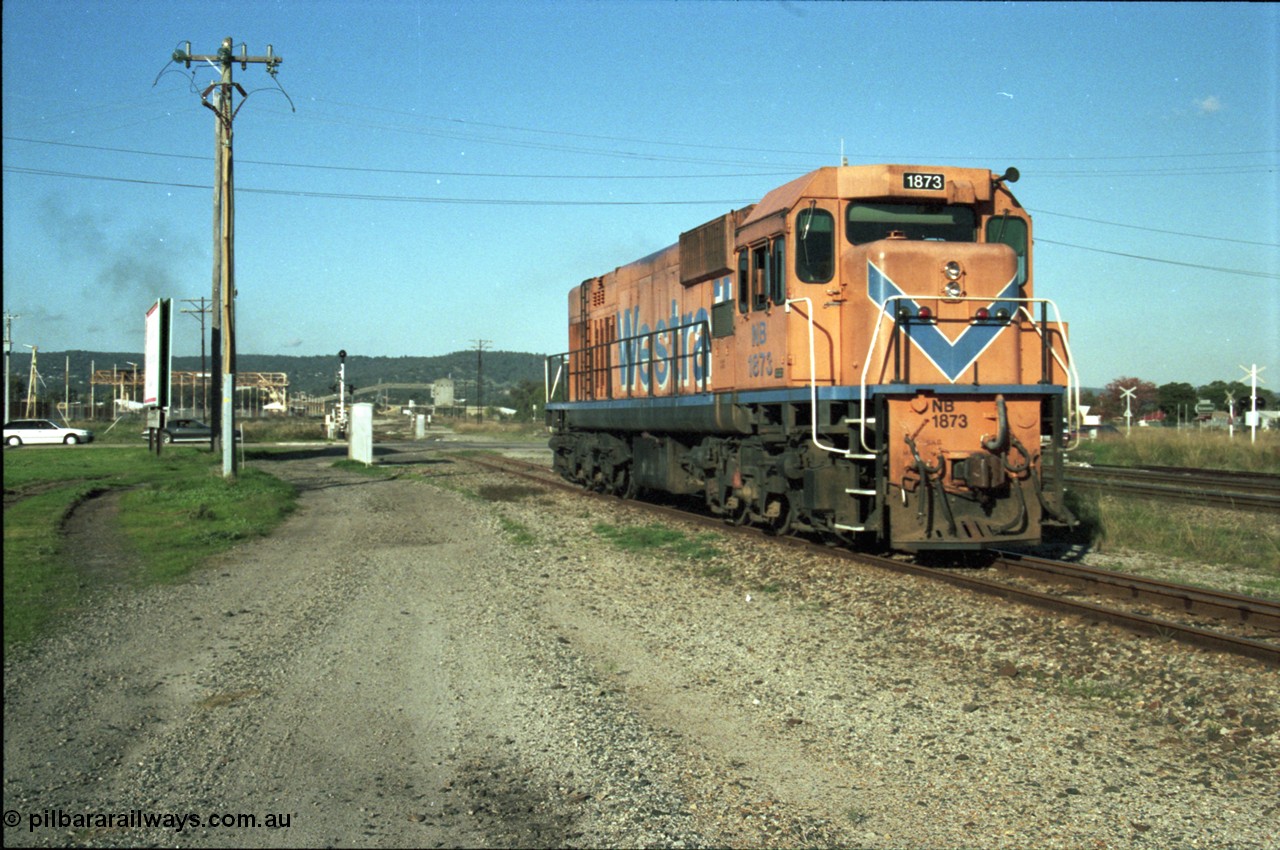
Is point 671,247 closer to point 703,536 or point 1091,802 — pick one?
point 703,536

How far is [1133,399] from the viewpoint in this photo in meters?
92.6

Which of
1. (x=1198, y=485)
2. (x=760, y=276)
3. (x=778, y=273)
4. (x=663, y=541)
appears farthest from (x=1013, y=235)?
(x=1198, y=485)

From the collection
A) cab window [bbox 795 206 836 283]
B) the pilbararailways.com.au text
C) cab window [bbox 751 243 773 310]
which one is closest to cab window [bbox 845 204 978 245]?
cab window [bbox 795 206 836 283]

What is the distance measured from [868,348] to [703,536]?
403 cm

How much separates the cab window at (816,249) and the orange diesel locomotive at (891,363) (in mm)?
15

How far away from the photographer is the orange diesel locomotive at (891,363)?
969 centimetres

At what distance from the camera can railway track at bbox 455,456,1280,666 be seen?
7285 millimetres

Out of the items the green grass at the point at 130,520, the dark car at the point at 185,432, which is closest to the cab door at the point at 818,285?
the green grass at the point at 130,520

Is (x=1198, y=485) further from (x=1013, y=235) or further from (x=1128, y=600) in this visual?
(x=1128, y=600)

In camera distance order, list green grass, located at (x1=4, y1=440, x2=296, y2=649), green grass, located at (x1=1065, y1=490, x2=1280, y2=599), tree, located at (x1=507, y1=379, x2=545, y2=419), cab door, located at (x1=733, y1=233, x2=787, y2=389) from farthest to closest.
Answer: tree, located at (x1=507, y1=379, x2=545, y2=419) < cab door, located at (x1=733, y1=233, x2=787, y2=389) < green grass, located at (x1=1065, y1=490, x2=1280, y2=599) < green grass, located at (x1=4, y1=440, x2=296, y2=649)

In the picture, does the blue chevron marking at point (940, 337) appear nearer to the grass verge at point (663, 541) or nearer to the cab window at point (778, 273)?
the cab window at point (778, 273)

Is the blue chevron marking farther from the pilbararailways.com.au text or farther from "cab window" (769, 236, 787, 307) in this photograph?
the pilbararailways.com.au text

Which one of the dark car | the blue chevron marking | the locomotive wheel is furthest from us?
the dark car

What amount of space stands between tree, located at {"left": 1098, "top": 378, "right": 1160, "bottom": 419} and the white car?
76.7 meters
